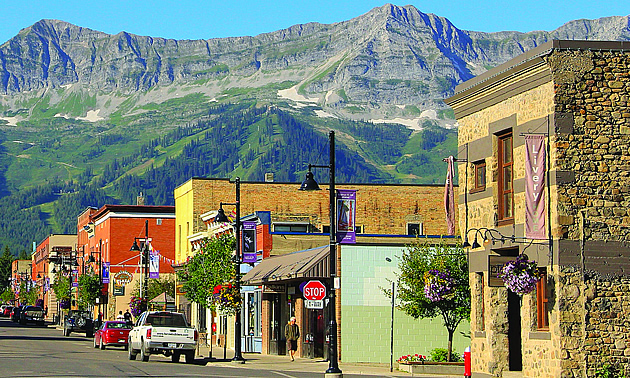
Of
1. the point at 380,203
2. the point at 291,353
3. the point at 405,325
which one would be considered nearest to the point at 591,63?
the point at 405,325

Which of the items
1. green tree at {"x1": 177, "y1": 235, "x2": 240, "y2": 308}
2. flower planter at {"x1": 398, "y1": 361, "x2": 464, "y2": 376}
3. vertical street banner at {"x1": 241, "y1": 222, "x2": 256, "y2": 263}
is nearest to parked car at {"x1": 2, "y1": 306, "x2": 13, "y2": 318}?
green tree at {"x1": 177, "y1": 235, "x2": 240, "y2": 308}

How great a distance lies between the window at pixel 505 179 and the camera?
93.2 ft

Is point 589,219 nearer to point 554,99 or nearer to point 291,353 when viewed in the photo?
point 554,99

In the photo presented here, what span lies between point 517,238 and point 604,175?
2.94m

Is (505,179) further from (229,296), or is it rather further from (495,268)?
(229,296)

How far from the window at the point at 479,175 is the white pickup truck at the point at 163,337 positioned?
560 inches

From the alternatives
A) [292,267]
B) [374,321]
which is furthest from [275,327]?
[374,321]

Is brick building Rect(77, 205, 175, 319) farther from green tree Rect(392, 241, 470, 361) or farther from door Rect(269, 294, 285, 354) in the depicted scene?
green tree Rect(392, 241, 470, 361)

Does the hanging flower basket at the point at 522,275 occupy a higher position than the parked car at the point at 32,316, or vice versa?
the hanging flower basket at the point at 522,275

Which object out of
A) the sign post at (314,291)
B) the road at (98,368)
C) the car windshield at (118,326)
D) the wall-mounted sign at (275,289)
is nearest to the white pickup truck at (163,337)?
the road at (98,368)

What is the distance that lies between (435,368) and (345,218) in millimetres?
6592

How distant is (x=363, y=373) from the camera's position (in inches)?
1287

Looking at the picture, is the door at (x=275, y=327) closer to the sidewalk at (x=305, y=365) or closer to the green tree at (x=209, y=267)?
the sidewalk at (x=305, y=365)

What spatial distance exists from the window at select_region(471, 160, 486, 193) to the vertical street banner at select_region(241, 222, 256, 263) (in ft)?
51.4
